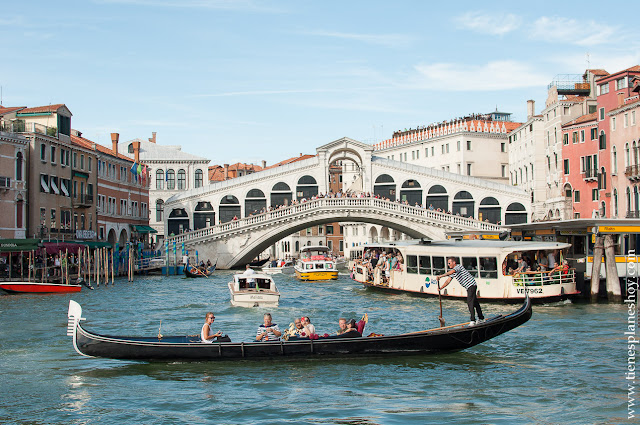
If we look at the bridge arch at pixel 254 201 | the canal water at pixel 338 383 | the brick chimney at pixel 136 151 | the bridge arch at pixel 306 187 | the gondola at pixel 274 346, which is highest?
the brick chimney at pixel 136 151

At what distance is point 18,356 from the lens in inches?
547

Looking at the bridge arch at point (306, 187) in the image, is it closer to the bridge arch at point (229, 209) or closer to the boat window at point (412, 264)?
Answer: the bridge arch at point (229, 209)

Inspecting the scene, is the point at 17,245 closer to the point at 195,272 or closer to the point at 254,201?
the point at 195,272

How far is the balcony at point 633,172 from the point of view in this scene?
29.5 meters

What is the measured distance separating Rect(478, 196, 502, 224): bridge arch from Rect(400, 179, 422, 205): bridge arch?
326 centimetres

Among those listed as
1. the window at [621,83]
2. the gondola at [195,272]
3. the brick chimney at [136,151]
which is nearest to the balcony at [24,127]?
the gondola at [195,272]

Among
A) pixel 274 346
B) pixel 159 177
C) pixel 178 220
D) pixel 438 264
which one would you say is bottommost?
pixel 274 346

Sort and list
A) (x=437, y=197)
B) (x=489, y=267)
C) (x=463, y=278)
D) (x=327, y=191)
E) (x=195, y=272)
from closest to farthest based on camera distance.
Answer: (x=463, y=278) → (x=489, y=267) → (x=195, y=272) → (x=327, y=191) → (x=437, y=197)

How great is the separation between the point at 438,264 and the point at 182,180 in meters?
30.1

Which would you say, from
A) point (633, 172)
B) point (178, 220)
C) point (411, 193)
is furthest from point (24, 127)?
point (633, 172)

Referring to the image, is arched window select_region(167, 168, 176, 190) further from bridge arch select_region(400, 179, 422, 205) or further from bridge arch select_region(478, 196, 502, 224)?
bridge arch select_region(478, 196, 502, 224)

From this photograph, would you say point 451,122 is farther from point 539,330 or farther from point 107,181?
point 539,330

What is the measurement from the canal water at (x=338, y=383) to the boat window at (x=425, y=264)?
4.48 m

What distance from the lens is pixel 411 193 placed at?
140 feet
